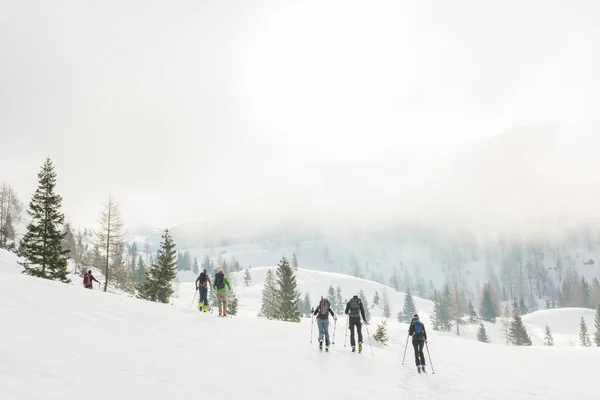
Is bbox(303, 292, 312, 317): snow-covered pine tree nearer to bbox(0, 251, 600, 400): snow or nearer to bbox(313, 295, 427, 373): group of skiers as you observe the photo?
bbox(0, 251, 600, 400): snow

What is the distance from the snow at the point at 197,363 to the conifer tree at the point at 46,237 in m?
17.0

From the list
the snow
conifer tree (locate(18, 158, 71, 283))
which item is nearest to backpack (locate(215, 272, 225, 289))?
the snow

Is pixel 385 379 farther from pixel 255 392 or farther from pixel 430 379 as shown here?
pixel 255 392

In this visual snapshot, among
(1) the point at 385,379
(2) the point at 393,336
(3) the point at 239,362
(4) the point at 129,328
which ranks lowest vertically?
(2) the point at 393,336

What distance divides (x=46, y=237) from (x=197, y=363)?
29.5 metres

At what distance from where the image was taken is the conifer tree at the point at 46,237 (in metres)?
31.9

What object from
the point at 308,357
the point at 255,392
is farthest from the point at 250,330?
the point at 255,392

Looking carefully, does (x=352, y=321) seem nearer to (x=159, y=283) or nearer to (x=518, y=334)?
(x=159, y=283)

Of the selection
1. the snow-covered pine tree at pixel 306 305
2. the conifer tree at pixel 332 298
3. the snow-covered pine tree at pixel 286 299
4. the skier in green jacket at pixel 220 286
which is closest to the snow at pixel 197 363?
the skier in green jacket at pixel 220 286

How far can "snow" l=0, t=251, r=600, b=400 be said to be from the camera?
7.05m

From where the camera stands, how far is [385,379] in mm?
13242

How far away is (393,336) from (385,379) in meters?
20.4

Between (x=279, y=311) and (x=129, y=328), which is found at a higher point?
(x=129, y=328)

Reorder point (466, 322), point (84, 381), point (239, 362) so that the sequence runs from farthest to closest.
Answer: point (466, 322)
point (239, 362)
point (84, 381)
